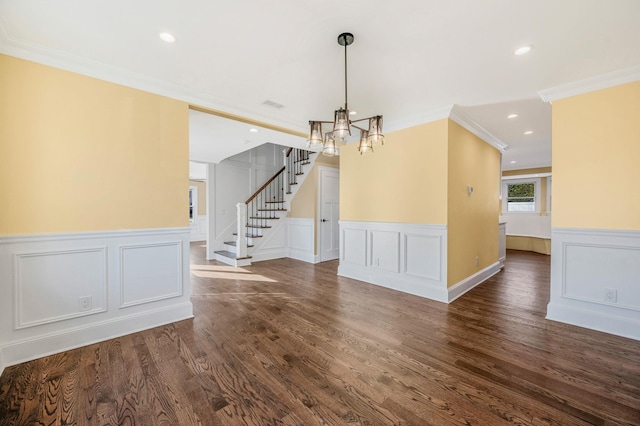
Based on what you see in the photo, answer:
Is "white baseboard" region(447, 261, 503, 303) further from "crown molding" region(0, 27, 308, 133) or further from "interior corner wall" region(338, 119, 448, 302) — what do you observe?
"crown molding" region(0, 27, 308, 133)

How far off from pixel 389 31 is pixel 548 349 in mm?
3053

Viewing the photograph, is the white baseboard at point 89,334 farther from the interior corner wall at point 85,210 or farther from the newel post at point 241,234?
the newel post at point 241,234

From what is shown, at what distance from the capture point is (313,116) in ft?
12.7

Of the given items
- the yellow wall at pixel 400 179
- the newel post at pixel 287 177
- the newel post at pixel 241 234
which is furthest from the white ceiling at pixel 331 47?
the newel post at pixel 287 177

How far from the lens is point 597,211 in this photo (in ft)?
9.11

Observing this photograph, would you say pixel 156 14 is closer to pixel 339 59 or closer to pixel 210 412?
pixel 339 59

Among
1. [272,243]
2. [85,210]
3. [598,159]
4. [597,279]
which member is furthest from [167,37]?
[272,243]

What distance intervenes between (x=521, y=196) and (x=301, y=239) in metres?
7.22

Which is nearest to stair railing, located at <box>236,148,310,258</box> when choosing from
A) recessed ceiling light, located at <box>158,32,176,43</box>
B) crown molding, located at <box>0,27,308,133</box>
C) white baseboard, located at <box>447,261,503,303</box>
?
crown molding, located at <box>0,27,308,133</box>

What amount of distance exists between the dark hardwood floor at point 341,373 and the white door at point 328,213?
2.95 metres

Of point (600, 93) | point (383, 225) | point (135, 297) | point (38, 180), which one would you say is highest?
point (600, 93)

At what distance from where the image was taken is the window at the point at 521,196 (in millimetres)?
8070

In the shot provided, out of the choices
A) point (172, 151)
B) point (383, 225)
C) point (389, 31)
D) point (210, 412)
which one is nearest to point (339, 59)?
point (389, 31)

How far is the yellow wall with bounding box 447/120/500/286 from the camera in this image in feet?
12.0
